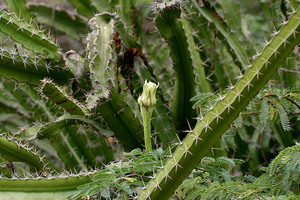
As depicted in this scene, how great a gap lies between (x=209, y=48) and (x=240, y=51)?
176 mm

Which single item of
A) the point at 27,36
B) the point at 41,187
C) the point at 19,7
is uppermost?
the point at 19,7

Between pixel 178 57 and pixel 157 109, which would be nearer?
pixel 178 57

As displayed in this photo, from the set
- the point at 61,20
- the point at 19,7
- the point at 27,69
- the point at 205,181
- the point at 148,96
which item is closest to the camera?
the point at 205,181

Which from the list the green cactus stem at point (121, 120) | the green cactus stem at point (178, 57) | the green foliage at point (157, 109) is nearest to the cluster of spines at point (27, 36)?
the green foliage at point (157, 109)

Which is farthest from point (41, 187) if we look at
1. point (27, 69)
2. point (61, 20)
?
point (61, 20)

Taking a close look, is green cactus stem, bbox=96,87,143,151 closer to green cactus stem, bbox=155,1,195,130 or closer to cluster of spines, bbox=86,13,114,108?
cluster of spines, bbox=86,13,114,108

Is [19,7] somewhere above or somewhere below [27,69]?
above

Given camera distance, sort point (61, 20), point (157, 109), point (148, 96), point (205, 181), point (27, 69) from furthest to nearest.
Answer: point (61, 20), point (157, 109), point (27, 69), point (148, 96), point (205, 181)

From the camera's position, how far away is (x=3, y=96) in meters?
2.58

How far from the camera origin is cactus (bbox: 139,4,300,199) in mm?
1194

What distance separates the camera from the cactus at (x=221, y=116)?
1.19 meters

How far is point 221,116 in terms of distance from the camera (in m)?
1.20

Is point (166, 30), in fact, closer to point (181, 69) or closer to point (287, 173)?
point (181, 69)

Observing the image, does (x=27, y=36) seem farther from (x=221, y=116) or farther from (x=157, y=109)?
(x=221, y=116)
